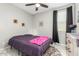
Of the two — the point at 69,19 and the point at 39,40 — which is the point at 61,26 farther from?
the point at 39,40

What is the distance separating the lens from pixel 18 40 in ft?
3.36

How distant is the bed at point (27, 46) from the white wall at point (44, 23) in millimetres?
105

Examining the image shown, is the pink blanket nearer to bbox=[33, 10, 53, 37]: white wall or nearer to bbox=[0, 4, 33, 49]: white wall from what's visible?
bbox=[33, 10, 53, 37]: white wall

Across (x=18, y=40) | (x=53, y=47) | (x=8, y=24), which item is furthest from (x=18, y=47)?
(x=53, y=47)

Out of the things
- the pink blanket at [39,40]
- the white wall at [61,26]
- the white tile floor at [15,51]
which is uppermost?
the white wall at [61,26]

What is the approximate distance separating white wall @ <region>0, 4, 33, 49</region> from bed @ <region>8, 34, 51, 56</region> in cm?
7

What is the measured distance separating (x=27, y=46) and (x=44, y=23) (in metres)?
0.35

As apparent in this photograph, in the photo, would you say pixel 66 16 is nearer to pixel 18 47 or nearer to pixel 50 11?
pixel 50 11

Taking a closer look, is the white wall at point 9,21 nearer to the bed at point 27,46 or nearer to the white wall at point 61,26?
the bed at point 27,46

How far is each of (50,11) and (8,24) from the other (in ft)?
1.72

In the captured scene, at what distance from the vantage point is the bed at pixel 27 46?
942 mm

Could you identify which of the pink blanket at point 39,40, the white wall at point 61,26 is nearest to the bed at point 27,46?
the pink blanket at point 39,40

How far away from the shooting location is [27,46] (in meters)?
0.97

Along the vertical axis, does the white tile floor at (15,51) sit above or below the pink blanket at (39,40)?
below
